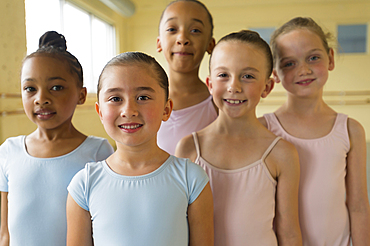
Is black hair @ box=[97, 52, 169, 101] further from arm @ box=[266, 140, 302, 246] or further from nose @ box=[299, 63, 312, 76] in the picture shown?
nose @ box=[299, 63, 312, 76]

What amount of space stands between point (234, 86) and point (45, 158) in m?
0.70

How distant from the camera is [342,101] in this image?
615cm

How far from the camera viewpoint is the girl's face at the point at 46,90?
1019mm

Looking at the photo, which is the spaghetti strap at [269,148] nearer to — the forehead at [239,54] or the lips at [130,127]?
the forehead at [239,54]

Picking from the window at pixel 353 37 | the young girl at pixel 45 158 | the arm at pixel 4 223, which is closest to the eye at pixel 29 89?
the young girl at pixel 45 158

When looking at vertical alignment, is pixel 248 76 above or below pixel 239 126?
above

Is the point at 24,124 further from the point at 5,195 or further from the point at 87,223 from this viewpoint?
the point at 87,223

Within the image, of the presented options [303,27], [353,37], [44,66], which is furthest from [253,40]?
[353,37]

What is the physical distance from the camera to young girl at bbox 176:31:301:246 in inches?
39.0

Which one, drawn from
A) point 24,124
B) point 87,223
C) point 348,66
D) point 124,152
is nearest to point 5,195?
point 87,223

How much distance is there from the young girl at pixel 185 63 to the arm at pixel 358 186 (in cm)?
58

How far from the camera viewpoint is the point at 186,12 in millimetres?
1301

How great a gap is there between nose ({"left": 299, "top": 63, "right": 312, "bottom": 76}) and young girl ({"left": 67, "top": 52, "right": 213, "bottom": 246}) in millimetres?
565

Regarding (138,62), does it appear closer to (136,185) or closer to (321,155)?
(136,185)
